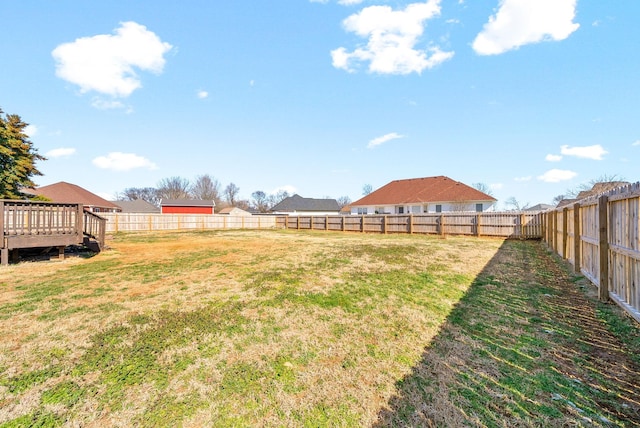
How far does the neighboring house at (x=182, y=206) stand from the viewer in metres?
43.3

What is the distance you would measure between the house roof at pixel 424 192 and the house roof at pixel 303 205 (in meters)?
16.6

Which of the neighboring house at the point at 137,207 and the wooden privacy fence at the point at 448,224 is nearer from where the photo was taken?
the wooden privacy fence at the point at 448,224

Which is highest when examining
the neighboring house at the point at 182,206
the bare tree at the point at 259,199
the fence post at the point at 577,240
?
the bare tree at the point at 259,199

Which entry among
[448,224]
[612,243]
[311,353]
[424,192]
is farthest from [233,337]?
[424,192]

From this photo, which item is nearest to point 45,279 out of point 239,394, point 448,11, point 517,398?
point 239,394

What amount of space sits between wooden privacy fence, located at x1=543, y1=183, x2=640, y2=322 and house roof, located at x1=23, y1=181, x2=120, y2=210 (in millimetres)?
44017

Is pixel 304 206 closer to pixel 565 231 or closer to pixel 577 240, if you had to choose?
pixel 565 231

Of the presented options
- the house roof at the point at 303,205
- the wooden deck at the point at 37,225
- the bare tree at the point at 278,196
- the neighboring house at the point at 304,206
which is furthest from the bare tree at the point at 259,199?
the wooden deck at the point at 37,225

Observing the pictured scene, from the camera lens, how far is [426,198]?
28484mm

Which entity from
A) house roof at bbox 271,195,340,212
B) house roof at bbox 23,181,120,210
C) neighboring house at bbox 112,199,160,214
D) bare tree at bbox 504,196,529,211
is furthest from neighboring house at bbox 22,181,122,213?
bare tree at bbox 504,196,529,211

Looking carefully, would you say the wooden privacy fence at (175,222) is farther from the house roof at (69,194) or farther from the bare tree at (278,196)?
the bare tree at (278,196)

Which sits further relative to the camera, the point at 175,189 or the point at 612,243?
the point at 175,189

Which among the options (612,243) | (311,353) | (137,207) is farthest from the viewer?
(137,207)

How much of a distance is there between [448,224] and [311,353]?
16.3m
